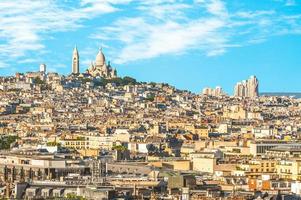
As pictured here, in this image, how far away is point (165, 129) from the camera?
102250 mm

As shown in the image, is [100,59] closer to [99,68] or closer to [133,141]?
[99,68]

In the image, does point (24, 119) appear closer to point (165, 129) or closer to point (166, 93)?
point (165, 129)

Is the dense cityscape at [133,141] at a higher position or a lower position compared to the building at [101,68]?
lower

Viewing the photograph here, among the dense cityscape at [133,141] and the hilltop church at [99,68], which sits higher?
the hilltop church at [99,68]

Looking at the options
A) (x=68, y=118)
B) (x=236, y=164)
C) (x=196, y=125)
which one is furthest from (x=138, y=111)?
(x=236, y=164)

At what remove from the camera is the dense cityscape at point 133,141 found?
4628cm

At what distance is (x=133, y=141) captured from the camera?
8625cm

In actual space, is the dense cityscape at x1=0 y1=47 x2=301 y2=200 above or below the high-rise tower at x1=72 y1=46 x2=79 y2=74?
below

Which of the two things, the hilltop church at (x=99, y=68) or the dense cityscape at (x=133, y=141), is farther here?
the hilltop church at (x=99, y=68)

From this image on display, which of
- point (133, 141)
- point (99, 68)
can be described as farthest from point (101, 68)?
point (133, 141)

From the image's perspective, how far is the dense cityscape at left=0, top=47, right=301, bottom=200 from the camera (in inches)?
1822

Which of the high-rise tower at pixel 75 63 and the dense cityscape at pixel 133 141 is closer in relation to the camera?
the dense cityscape at pixel 133 141

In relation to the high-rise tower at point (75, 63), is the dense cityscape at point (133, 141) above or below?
below

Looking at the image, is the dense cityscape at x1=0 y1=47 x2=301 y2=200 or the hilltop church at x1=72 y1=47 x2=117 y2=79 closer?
the dense cityscape at x1=0 y1=47 x2=301 y2=200
